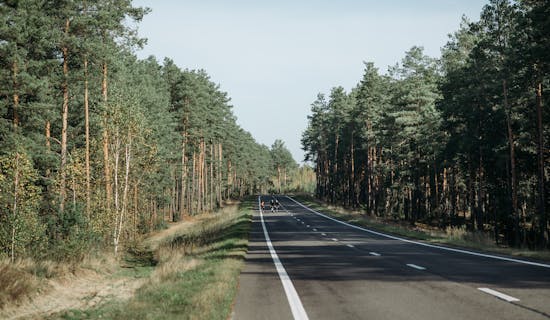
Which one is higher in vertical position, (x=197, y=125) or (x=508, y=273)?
(x=197, y=125)

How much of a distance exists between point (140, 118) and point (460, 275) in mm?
24708

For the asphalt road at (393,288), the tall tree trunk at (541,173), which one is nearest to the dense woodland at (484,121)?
the tall tree trunk at (541,173)

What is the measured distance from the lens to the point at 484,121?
4212 cm

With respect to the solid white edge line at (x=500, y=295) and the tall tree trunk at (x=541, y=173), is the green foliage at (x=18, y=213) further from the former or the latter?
the tall tree trunk at (x=541, y=173)

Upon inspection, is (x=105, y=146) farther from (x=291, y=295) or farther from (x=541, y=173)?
(x=541, y=173)

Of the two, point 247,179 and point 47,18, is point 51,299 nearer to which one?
point 47,18

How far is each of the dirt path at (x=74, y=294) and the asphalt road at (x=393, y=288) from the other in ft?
15.6

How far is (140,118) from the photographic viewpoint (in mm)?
33031

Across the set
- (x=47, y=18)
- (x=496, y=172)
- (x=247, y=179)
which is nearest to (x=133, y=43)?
(x=47, y=18)

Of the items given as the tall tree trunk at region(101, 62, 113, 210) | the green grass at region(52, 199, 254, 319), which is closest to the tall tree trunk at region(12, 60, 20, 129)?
the tall tree trunk at region(101, 62, 113, 210)

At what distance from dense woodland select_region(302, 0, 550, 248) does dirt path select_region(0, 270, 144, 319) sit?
23845 mm

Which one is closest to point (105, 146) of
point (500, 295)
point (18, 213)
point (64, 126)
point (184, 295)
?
point (64, 126)

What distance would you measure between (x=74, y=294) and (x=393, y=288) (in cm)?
1142

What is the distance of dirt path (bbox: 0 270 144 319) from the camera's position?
13820mm
